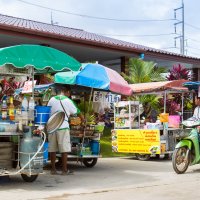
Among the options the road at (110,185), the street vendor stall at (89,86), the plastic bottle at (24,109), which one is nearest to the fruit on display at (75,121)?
the street vendor stall at (89,86)

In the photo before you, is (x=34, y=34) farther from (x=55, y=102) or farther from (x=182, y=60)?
(x=182, y=60)

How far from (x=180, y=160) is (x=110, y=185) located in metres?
2.35

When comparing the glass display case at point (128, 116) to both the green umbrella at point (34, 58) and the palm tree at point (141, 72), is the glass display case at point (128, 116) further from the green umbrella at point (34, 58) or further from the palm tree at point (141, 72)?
the green umbrella at point (34, 58)

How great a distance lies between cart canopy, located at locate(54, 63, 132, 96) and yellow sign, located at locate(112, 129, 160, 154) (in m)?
1.98

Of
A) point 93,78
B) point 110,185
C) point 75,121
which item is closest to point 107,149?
point 75,121

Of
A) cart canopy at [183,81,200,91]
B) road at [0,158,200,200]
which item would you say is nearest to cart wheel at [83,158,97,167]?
road at [0,158,200,200]

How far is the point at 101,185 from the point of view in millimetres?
8117

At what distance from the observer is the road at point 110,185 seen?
6.96 m

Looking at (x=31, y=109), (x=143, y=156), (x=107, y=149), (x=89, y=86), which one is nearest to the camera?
(x=31, y=109)

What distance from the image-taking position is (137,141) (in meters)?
12.5

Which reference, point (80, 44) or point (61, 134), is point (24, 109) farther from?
point (80, 44)

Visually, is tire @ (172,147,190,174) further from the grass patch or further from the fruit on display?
the grass patch

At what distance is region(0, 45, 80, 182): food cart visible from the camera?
7703 millimetres

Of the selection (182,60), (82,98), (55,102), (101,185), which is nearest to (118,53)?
(182,60)
